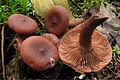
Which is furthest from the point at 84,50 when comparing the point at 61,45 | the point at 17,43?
the point at 17,43

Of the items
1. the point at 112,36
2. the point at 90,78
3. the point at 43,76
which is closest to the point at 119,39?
the point at 112,36

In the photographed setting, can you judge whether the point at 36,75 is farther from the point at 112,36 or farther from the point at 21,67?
the point at 112,36

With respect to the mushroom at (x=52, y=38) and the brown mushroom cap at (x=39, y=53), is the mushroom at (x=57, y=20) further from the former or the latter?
the brown mushroom cap at (x=39, y=53)

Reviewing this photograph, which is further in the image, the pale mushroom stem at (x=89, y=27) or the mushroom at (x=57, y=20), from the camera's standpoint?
the mushroom at (x=57, y=20)

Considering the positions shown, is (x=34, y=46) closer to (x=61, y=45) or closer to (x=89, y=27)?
(x=61, y=45)

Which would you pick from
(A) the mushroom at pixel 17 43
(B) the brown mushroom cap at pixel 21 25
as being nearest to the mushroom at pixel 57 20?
(B) the brown mushroom cap at pixel 21 25
